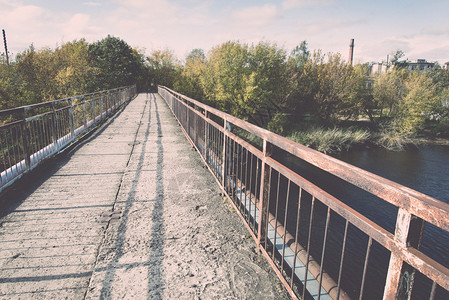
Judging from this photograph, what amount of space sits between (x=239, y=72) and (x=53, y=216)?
128ft

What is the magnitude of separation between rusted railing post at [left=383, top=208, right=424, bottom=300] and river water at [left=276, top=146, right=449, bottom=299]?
798 cm

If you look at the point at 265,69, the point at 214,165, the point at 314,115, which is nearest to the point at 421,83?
the point at 314,115

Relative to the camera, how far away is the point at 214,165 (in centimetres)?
459

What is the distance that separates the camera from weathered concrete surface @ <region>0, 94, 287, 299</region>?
85.0 inches

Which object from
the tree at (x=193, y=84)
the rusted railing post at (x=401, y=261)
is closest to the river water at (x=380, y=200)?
the rusted railing post at (x=401, y=261)

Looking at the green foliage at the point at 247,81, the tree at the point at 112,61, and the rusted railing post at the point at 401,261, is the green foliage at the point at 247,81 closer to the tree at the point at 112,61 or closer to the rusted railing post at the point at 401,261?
the tree at the point at 112,61

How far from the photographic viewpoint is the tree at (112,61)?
57406 millimetres

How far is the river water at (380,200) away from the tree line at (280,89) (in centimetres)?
684

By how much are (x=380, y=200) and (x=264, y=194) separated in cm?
1581

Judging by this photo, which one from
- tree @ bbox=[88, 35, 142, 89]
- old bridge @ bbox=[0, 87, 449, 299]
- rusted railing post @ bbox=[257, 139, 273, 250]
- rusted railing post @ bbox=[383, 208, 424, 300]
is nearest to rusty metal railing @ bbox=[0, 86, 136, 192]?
old bridge @ bbox=[0, 87, 449, 299]

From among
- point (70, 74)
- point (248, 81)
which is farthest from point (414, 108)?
point (70, 74)

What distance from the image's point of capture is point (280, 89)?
39.2m

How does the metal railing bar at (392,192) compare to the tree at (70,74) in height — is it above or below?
below

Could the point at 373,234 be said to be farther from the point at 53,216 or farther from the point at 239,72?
the point at 239,72
